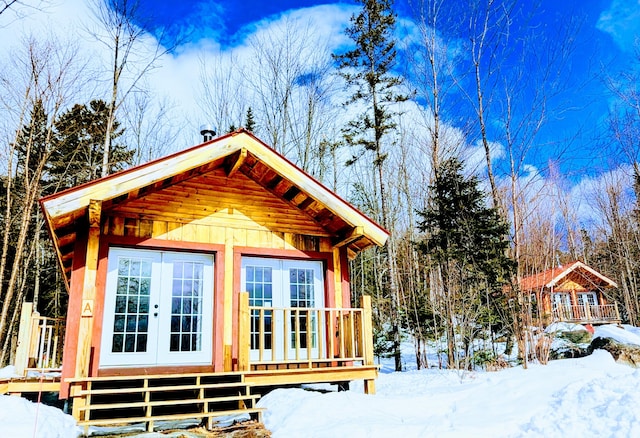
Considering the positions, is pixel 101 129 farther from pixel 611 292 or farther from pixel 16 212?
pixel 611 292

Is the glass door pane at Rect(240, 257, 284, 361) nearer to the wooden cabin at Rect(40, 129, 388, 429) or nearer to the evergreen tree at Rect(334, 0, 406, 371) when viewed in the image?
the wooden cabin at Rect(40, 129, 388, 429)

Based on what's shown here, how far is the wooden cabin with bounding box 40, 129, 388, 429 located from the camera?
6.57 metres

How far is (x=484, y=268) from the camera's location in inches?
514

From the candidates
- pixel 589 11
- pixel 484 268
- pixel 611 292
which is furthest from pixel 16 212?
pixel 611 292

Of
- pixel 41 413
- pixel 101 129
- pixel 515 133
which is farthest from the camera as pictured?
pixel 101 129

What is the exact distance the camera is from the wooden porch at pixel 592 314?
2511 centimetres

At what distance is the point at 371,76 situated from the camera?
1623 cm

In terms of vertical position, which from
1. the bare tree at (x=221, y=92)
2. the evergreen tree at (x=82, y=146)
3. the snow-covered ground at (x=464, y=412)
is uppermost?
the bare tree at (x=221, y=92)

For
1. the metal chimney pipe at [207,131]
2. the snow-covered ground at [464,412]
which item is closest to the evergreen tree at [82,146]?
the metal chimney pipe at [207,131]

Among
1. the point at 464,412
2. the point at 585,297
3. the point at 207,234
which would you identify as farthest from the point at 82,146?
the point at 585,297

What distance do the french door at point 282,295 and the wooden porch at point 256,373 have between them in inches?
1.0

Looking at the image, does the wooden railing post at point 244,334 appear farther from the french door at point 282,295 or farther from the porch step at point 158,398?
the french door at point 282,295

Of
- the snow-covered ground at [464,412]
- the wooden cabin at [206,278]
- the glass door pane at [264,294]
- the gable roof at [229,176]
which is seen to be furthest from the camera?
the glass door pane at [264,294]

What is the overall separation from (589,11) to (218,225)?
14879 millimetres
